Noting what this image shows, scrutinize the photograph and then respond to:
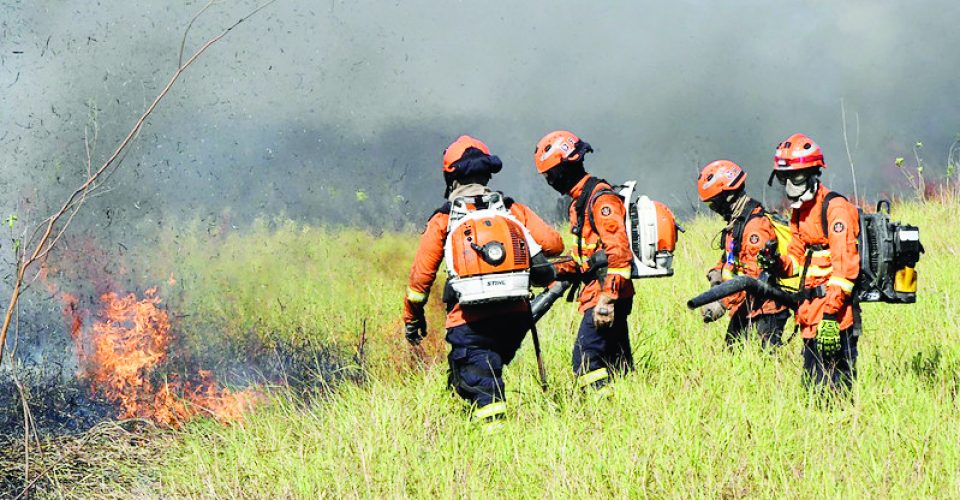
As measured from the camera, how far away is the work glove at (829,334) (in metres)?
5.59

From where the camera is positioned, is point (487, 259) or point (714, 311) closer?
point (487, 259)

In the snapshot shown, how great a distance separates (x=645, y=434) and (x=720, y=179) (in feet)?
10.8

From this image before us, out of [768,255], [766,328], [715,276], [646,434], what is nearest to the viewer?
[646,434]

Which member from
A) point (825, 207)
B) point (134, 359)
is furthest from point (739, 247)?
point (134, 359)

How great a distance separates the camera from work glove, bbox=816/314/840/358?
559 cm

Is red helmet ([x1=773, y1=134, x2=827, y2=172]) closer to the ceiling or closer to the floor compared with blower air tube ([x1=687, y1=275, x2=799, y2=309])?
closer to the ceiling

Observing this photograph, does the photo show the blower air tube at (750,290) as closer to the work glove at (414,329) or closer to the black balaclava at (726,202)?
the black balaclava at (726,202)

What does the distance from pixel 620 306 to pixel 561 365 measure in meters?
1.40

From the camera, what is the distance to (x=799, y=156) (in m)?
5.91

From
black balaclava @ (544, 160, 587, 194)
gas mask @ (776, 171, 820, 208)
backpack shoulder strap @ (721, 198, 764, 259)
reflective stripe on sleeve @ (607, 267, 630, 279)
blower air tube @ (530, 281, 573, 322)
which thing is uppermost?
black balaclava @ (544, 160, 587, 194)

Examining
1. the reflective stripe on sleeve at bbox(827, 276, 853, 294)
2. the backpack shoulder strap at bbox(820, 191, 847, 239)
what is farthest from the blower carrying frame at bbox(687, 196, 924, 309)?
the reflective stripe on sleeve at bbox(827, 276, 853, 294)

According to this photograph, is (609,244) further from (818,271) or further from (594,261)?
(818,271)

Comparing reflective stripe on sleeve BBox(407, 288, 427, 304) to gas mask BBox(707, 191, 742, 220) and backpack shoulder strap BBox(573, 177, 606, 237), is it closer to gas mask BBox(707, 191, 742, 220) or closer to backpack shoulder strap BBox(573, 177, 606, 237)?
backpack shoulder strap BBox(573, 177, 606, 237)

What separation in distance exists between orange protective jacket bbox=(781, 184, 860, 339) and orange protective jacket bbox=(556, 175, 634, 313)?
109 centimetres
